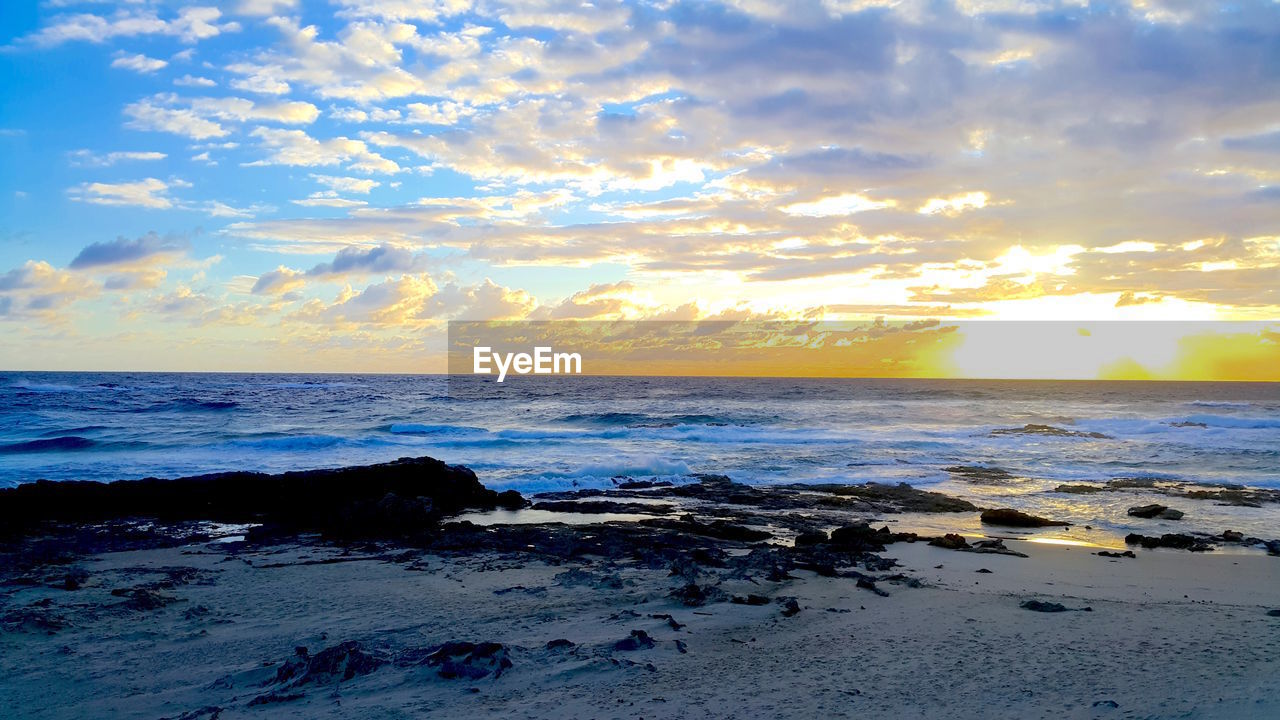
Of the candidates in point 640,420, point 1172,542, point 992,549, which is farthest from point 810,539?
point 640,420

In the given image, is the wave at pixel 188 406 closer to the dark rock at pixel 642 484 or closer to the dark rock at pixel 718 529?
the dark rock at pixel 642 484

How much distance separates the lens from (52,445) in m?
29.1

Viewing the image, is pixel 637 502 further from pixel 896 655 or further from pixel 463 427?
pixel 463 427

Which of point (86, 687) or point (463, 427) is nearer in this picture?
point (86, 687)

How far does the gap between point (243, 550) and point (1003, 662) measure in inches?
439

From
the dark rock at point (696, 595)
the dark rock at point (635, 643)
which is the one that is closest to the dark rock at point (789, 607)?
the dark rock at point (696, 595)

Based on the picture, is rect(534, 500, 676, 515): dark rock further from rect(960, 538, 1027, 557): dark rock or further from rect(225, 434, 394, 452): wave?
rect(225, 434, 394, 452): wave

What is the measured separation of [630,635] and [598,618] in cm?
93

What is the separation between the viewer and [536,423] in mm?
43812

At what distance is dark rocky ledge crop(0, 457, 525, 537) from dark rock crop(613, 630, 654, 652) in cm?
759

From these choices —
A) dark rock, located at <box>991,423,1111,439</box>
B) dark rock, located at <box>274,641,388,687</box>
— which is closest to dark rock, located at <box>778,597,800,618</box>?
dark rock, located at <box>274,641,388,687</box>

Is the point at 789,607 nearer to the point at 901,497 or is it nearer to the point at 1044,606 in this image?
the point at 1044,606

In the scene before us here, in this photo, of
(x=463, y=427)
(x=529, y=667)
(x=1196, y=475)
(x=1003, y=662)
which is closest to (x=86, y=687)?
(x=529, y=667)

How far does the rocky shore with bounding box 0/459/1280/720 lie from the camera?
6043 millimetres
